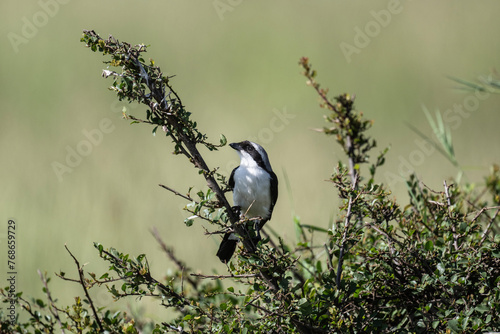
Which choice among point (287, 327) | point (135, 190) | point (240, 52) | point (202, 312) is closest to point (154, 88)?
point (202, 312)

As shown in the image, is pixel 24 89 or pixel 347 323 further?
pixel 24 89

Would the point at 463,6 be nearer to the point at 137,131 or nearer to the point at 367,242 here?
the point at 137,131

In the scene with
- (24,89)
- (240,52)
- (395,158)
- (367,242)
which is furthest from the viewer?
(240,52)

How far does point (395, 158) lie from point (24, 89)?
5829mm

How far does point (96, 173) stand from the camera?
332 inches

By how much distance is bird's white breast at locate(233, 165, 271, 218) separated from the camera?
15.0ft
